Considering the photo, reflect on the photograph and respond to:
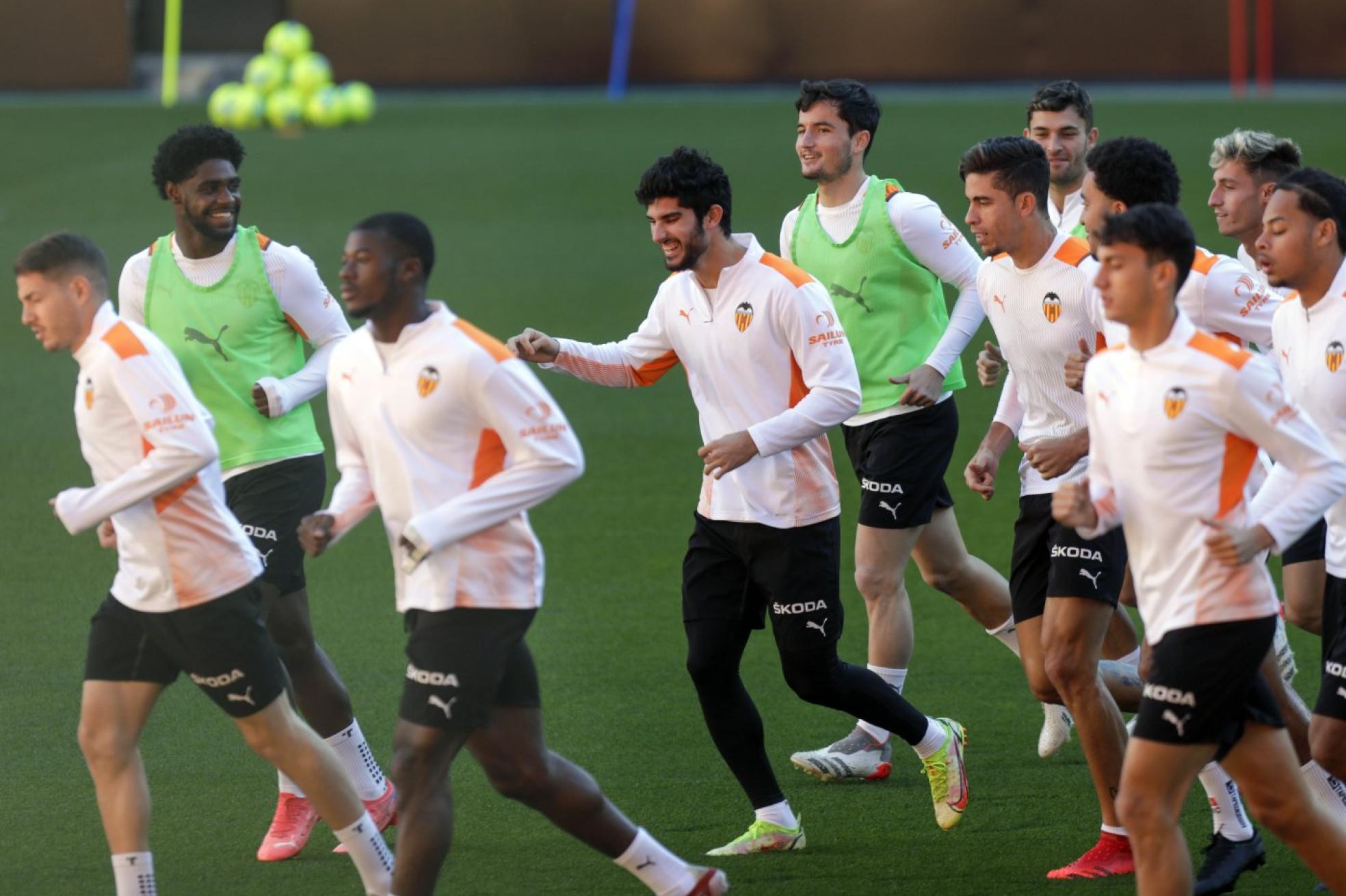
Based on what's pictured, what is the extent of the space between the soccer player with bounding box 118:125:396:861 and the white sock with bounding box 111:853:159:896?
0.92 metres

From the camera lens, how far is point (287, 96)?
28.0 m

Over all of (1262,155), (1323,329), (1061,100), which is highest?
(1061,100)

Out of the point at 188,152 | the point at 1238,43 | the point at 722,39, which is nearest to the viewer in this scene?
the point at 188,152

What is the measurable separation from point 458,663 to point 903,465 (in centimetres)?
265

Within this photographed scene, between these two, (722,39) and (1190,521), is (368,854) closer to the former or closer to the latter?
(1190,521)

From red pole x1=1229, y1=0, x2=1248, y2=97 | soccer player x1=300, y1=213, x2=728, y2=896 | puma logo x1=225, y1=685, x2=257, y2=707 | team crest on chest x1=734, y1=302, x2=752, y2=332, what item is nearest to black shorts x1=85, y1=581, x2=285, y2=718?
puma logo x1=225, y1=685, x2=257, y2=707

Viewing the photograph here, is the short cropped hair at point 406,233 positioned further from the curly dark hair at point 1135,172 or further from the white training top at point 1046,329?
the curly dark hair at point 1135,172

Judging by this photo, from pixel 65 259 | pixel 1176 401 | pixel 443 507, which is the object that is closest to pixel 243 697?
pixel 443 507

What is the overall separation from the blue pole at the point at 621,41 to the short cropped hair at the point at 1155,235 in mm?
29305

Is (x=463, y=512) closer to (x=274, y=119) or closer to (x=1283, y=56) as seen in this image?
(x=274, y=119)

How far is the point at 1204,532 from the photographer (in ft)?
14.3

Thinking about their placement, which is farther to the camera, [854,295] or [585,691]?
[585,691]

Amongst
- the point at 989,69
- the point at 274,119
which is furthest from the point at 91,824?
the point at 989,69

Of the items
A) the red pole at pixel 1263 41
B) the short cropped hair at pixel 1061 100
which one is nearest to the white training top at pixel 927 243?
the short cropped hair at pixel 1061 100
